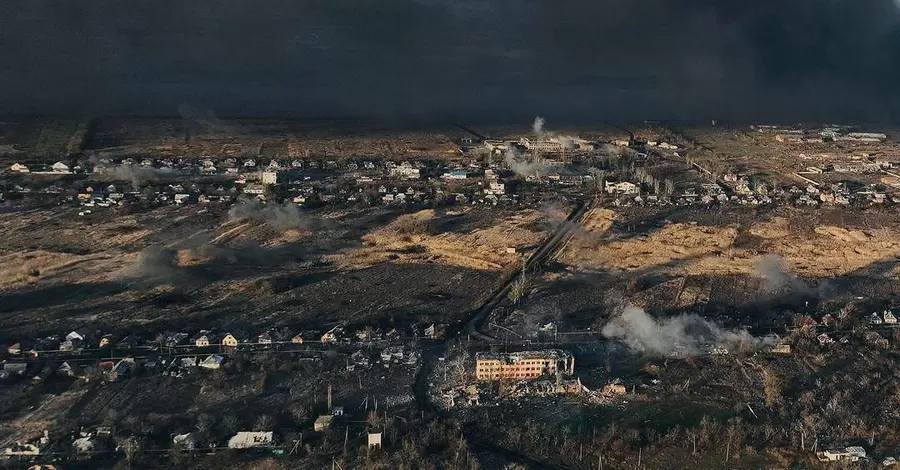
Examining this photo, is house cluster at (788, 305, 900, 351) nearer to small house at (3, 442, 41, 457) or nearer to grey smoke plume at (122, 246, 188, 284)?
grey smoke plume at (122, 246, 188, 284)

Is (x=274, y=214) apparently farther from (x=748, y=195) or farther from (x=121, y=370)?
(x=748, y=195)

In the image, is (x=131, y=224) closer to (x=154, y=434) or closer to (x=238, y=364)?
(x=238, y=364)

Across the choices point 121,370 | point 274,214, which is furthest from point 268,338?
point 274,214

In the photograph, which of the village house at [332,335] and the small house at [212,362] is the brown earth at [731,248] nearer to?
the village house at [332,335]

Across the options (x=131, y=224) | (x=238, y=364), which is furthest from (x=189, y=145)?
(x=238, y=364)

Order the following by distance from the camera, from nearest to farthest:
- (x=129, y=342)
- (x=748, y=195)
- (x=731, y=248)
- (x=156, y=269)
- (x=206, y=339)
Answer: (x=129, y=342) → (x=206, y=339) → (x=156, y=269) → (x=731, y=248) → (x=748, y=195)

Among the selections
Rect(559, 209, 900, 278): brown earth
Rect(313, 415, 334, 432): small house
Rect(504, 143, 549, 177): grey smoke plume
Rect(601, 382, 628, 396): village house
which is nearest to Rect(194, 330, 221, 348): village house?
Rect(313, 415, 334, 432): small house
